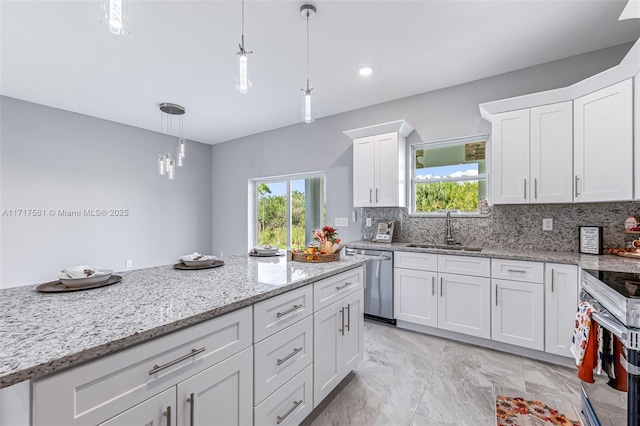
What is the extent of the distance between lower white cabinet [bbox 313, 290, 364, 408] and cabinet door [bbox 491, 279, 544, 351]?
4.38 feet

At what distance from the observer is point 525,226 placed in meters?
2.89

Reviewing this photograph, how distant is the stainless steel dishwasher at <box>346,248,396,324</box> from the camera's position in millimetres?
3133

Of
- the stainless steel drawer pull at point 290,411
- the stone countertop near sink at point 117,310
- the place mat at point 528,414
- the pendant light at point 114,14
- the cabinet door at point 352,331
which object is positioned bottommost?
the place mat at point 528,414

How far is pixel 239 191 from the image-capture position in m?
5.49

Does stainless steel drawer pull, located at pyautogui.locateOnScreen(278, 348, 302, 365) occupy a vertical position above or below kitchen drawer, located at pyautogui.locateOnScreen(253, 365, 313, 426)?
above

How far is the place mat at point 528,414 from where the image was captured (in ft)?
5.62

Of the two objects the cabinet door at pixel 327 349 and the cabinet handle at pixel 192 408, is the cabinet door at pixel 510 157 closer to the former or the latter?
the cabinet door at pixel 327 349

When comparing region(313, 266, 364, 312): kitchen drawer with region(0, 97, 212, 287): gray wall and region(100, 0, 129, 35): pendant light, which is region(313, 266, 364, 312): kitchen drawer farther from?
region(0, 97, 212, 287): gray wall

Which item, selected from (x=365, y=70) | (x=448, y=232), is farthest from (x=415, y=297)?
(x=365, y=70)

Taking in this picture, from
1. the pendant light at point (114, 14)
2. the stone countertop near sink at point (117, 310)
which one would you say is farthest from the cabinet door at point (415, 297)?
the pendant light at point (114, 14)

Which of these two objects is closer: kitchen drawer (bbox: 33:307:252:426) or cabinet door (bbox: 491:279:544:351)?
kitchen drawer (bbox: 33:307:252:426)

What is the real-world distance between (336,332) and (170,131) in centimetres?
480

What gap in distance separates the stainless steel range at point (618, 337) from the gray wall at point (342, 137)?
2.19 meters

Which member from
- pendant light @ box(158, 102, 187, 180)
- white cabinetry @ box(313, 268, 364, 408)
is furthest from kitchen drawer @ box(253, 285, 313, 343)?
pendant light @ box(158, 102, 187, 180)
